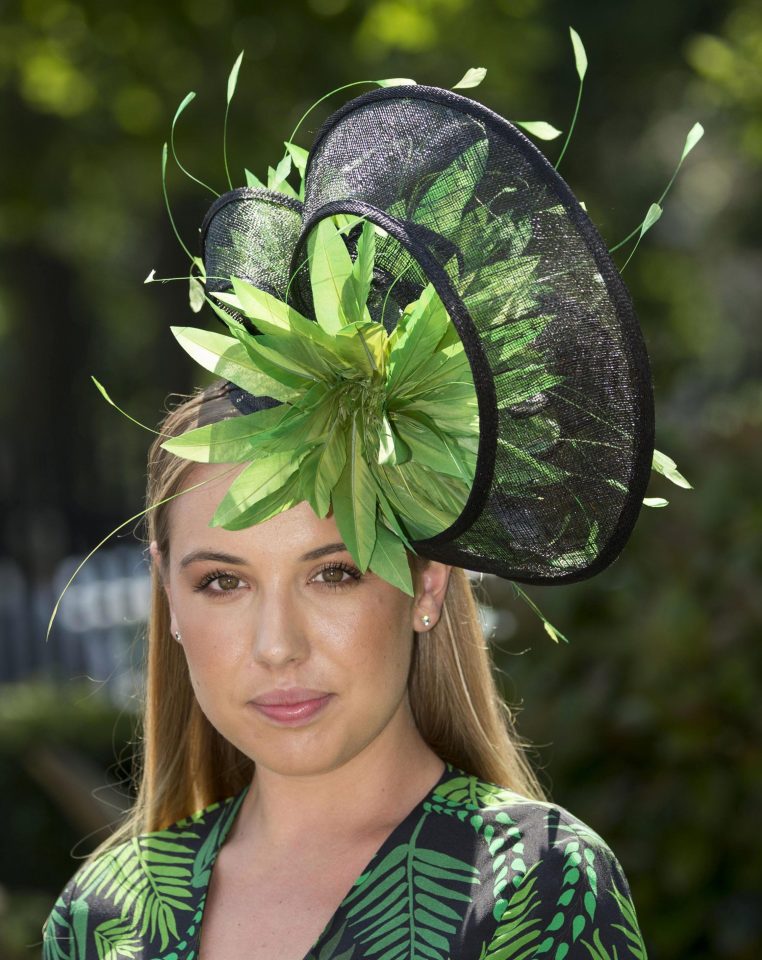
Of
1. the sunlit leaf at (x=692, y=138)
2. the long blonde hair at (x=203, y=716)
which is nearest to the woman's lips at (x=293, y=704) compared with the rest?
the long blonde hair at (x=203, y=716)

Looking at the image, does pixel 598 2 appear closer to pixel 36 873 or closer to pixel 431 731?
pixel 36 873

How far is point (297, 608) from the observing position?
6.79 ft

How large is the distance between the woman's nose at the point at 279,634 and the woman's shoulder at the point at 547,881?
1.21 ft

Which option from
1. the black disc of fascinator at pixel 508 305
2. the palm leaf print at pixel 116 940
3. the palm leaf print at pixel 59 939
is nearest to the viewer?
the black disc of fascinator at pixel 508 305

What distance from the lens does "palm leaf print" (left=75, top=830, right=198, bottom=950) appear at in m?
2.33

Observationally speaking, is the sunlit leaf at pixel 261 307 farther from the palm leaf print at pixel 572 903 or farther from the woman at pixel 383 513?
the palm leaf print at pixel 572 903

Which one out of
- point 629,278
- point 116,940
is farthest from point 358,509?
point 629,278

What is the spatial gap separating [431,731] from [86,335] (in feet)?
68.0

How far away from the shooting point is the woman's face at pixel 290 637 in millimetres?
2066

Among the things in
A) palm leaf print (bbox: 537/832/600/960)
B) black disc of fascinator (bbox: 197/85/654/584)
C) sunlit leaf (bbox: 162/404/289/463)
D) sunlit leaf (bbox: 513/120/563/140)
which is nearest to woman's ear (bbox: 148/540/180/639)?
sunlit leaf (bbox: 162/404/289/463)

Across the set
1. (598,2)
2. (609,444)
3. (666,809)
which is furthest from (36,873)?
(598,2)

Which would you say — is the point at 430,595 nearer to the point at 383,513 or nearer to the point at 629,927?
the point at 383,513

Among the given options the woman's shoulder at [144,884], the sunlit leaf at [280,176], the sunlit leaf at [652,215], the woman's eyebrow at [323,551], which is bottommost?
the woman's shoulder at [144,884]

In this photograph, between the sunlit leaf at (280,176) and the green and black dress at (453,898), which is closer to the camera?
the green and black dress at (453,898)
